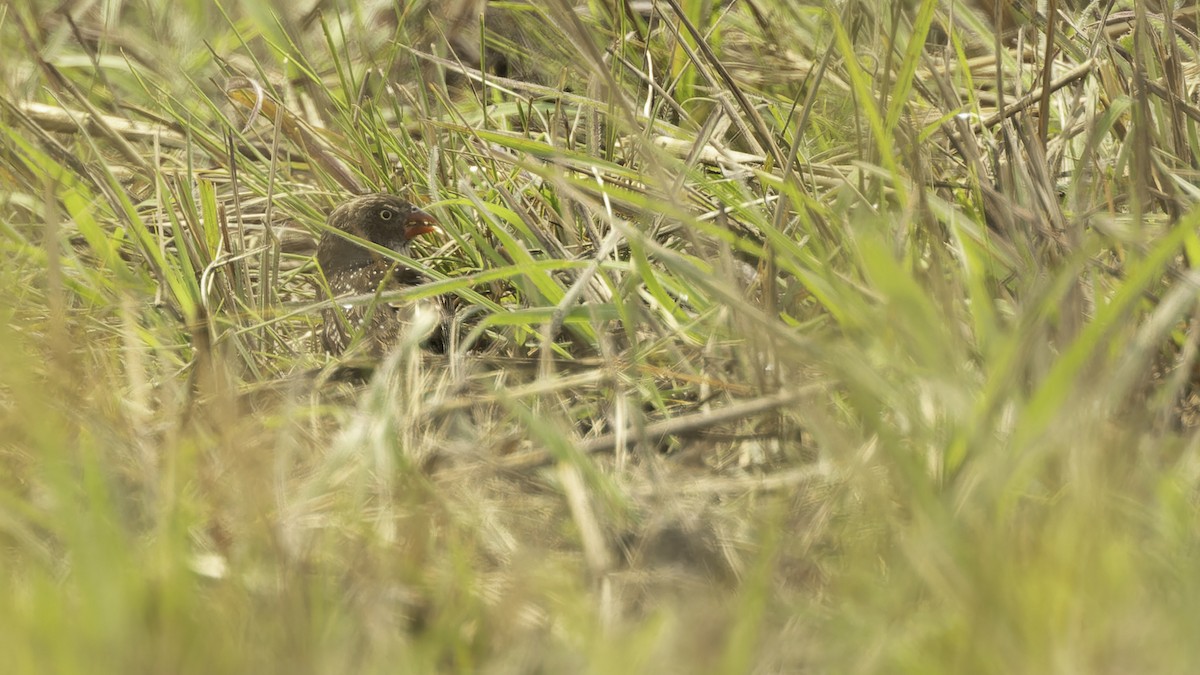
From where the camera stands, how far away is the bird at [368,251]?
291 cm

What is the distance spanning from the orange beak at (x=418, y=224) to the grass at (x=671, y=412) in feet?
0.34

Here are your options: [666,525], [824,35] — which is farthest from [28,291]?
[824,35]

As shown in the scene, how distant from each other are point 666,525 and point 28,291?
6.15 feet

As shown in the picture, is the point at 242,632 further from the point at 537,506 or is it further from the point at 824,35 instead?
the point at 824,35

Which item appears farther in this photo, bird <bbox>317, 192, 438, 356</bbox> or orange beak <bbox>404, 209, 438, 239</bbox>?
orange beak <bbox>404, 209, 438, 239</bbox>

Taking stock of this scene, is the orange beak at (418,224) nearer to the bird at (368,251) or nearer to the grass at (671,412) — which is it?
the bird at (368,251)

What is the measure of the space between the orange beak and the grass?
0.10m

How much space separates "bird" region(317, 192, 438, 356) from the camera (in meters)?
2.91

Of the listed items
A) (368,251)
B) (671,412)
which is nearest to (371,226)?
(368,251)

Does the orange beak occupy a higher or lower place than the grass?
lower

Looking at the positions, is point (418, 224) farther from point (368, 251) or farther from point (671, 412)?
point (671, 412)

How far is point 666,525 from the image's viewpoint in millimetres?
1718

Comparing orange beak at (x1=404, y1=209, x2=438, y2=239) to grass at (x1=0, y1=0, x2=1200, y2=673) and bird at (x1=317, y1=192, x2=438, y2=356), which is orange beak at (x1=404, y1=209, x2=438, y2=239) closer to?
bird at (x1=317, y1=192, x2=438, y2=356)

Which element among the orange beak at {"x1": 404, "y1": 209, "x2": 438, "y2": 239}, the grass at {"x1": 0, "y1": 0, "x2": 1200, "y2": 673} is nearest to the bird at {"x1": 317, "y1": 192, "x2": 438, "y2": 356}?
the orange beak at {"x1": 404, "y1": 209, "x2": 438, "y2": 239}
